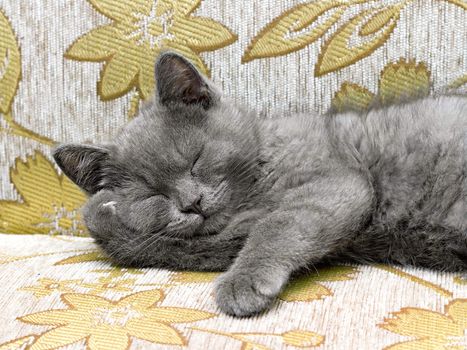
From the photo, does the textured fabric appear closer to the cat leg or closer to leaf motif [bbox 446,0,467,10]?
the cat leg

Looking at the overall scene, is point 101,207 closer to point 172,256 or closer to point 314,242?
point 172,256

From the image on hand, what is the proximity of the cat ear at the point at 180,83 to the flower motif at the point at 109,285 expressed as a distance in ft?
1.35

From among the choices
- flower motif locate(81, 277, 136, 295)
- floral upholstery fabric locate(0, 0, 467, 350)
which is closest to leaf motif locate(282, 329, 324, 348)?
floral upholstery fabric locate(0, 0, 467, 350)

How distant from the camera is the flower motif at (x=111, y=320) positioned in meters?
0.92

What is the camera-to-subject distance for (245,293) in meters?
1.03

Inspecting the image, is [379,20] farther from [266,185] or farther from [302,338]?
[302,338]

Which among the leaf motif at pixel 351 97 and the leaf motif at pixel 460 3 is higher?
the leaf motif at pixel 460 3

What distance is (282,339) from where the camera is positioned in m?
0.90

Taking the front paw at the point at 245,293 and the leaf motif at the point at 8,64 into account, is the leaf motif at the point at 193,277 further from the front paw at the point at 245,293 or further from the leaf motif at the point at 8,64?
the leaf motif at the point at 8,64

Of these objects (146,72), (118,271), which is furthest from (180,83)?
(118,271)

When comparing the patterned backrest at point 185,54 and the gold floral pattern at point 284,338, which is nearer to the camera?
the gold floral pattern at point 284,338

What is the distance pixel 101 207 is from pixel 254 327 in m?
0.54

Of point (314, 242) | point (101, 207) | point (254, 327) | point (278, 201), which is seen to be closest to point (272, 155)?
point (278, 201)

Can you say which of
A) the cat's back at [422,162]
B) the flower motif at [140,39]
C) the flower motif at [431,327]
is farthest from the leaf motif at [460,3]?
the flower motif at [431,327]
